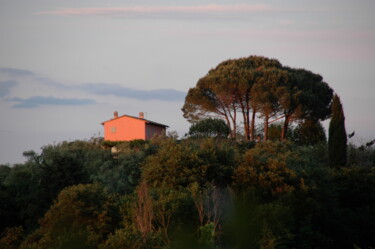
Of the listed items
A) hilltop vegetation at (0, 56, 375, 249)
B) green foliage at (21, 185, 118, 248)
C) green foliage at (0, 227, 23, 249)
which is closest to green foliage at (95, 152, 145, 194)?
hilltop vegetation at (0, 56, 375, 249)

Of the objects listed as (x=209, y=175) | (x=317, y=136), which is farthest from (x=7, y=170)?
(x=317, y=136)

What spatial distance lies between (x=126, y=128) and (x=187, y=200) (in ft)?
105

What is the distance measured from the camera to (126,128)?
2023 inches

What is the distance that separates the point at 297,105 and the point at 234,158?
21.4 metres

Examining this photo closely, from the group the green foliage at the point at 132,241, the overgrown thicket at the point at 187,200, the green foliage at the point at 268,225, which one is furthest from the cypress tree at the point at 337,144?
the green foliage at the point at 132,241

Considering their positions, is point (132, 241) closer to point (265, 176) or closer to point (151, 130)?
point (265, 176)

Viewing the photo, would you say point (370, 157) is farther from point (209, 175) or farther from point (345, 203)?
point (209, 175)

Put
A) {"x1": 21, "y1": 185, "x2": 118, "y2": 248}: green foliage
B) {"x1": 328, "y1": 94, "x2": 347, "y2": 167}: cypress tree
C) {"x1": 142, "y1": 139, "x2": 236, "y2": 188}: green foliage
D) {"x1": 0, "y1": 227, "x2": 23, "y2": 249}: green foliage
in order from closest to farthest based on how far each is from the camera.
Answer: {"x1": 21, "y1": 185, "x2": 118, "y2": 248}: green foliage < {"x1": 0, "y1": 227, "x2": 23, "y2": 249}: green foliage < {"x1": 142, "y1": 139, "x2": 236, "y2": 188}: green foliage < {"x1": 328, "y1": 94, "x2": 347, "y2": 167}: cypress tree

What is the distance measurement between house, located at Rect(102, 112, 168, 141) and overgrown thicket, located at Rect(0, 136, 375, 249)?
49.0ft

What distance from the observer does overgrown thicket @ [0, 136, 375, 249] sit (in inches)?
677

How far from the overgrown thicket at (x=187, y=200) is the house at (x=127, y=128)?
14928 mm

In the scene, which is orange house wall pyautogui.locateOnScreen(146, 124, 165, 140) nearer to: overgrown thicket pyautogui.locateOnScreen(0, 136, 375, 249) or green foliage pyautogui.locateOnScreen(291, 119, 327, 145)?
green foliage pyautogui.locateOnScreen(291, 119, 327, 145)

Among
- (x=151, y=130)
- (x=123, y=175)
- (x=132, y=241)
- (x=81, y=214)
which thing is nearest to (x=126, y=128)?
(x=151, y=130)

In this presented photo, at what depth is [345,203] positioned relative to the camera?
3109 cm
